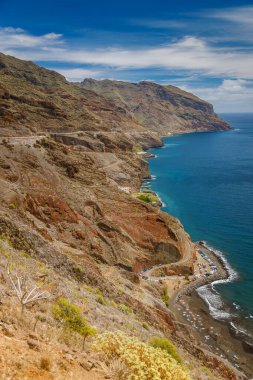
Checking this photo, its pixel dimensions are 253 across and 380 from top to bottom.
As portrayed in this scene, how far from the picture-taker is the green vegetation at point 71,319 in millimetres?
18312

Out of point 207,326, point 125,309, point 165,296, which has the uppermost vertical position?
point 125,309

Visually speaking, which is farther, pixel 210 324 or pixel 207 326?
pixel 210 324

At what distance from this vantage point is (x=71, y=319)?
785 inches

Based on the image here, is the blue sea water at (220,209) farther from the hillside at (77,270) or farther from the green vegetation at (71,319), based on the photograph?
the green vegetation at (71,319)

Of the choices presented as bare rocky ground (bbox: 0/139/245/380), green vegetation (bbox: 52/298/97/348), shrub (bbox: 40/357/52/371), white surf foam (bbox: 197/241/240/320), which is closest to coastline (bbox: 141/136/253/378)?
white surf foam (bbox: 197/241/240/320)

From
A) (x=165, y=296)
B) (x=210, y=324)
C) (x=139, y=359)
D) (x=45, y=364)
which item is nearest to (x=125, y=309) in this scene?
(x=139, y=359)

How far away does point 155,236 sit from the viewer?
236 ft

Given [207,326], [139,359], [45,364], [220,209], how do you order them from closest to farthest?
[45,364], [139,359], [207,326], [220,209]

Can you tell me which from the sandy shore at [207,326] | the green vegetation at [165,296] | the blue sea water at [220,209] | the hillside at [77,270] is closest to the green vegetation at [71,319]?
the hillside at [77,270]

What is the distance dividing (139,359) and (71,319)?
806cm

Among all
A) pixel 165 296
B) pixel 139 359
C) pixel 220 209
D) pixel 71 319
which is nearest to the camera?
pixel 139 359

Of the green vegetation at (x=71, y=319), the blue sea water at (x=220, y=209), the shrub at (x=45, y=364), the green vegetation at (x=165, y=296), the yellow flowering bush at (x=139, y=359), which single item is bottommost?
the green vegetation at (x=165, y=296)

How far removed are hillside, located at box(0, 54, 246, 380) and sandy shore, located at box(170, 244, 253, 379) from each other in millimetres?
2135

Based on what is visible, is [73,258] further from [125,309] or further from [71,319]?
[71,319]
